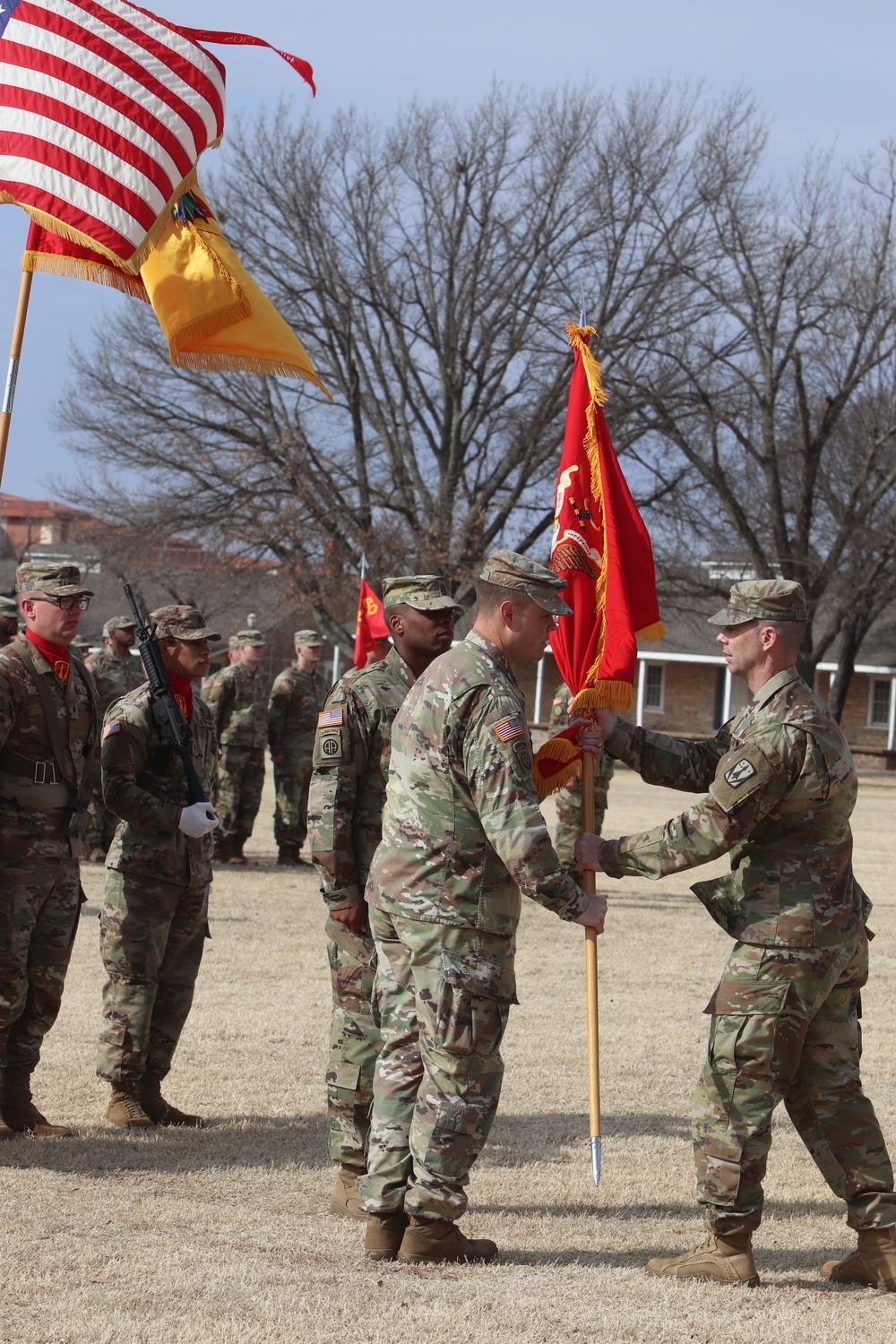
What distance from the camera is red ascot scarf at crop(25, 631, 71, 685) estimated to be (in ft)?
20.7

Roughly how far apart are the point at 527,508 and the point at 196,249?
28.5 metres

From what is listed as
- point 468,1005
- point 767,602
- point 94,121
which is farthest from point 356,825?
point 94,121

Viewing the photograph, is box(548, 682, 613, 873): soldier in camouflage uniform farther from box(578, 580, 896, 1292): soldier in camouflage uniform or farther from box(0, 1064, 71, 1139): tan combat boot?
box(578, 580, 896, 1292): soldier in camouflage uniform

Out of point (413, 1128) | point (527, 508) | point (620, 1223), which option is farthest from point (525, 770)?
point (527, 508)

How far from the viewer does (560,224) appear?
1363 inches

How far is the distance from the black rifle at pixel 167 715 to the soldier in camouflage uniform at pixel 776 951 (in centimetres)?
220

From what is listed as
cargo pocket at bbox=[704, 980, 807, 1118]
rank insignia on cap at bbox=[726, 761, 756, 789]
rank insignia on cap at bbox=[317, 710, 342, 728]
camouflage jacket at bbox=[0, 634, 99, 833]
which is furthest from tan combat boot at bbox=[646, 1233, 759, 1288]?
camouflage jacket at bbox=[0, 634, 99, 833]

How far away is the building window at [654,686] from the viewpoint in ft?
159

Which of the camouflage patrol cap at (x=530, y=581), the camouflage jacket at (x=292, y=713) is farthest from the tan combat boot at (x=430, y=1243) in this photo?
the camouflage jacket at (x=292, y=713)

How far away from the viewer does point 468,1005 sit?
4.48m

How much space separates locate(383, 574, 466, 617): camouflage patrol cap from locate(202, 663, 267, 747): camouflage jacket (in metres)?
9.27

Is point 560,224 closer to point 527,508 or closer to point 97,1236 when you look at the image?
point 527,508

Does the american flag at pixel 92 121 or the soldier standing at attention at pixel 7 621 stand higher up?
the american flag at pixel 92 121

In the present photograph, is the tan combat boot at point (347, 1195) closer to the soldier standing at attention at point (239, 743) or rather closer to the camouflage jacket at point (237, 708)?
the soldier standing at attention at point (239, 743)
